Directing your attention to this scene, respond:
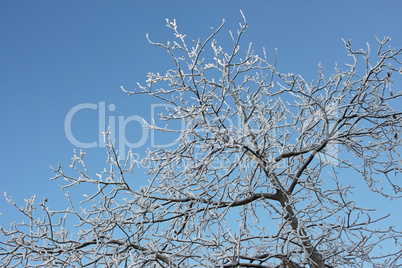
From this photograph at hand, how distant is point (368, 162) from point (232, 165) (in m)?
1.93

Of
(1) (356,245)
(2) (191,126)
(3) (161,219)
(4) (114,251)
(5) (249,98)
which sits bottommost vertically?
(1) (356,245)

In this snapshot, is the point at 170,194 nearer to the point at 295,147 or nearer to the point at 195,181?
the point at 195,181

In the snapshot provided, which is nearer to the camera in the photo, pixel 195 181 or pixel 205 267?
pixel 205 267

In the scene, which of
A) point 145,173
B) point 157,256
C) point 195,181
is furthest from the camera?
point 145,173

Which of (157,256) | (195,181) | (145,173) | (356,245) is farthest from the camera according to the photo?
(145,173)

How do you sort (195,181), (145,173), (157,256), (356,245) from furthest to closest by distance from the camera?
(145,173) → (195,181) → (157,256) → (356,245)

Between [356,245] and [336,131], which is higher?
[336,131]

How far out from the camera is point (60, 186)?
174 inches

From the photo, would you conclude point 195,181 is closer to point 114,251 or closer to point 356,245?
point 114,251

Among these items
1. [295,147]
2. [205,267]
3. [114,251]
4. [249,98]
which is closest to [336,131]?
[295,147]

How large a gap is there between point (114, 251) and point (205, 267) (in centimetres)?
111

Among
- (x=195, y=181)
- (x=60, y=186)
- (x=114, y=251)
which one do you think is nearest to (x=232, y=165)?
(x=195, y=181)

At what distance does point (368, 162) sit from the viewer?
5277mm

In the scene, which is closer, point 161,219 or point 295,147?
point 161,219
